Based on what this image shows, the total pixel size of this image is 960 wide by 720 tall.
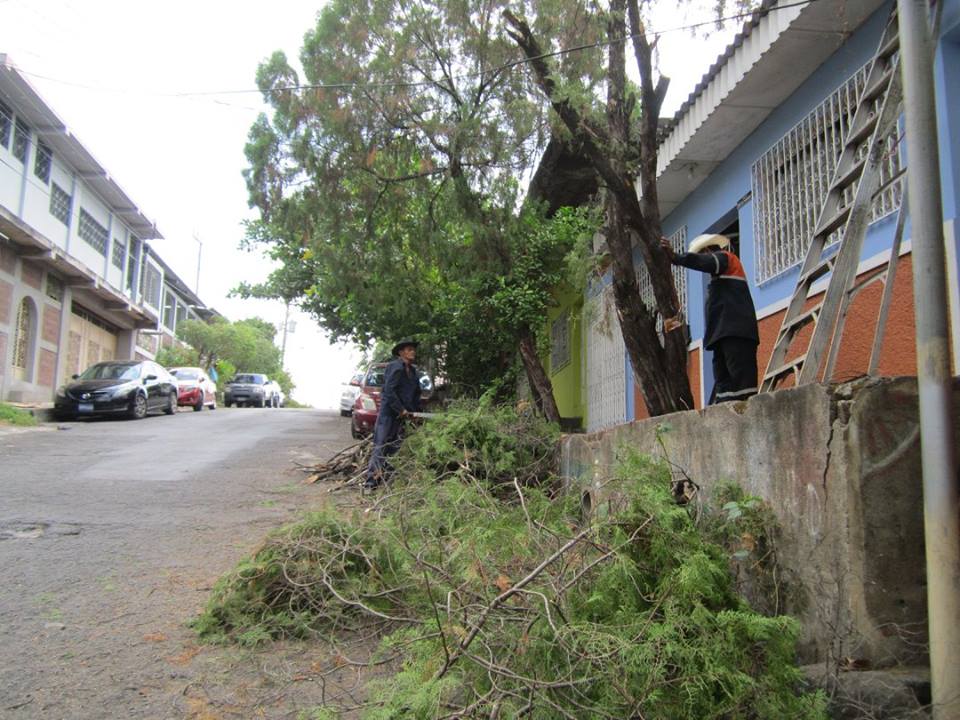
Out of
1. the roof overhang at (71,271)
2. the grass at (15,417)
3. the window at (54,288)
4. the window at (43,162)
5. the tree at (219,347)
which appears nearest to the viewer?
the grass at (15,417)

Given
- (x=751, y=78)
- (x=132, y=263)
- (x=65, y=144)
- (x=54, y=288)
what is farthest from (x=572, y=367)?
(x=132, y=263)

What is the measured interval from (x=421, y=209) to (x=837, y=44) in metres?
5.29

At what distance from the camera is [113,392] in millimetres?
16984

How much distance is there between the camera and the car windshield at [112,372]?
17.7 meters

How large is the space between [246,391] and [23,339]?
470 inches

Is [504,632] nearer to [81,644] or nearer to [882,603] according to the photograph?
[882,603]

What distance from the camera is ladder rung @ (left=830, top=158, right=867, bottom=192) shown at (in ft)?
12.6

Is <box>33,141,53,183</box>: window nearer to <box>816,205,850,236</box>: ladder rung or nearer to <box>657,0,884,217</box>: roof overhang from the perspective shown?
<box>657,0,884,217</box>: roof overhang

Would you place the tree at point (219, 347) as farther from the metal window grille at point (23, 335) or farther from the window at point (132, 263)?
the metal window grille at point (23, 335)

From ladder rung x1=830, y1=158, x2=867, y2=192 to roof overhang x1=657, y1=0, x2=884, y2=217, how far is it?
7.21 feet

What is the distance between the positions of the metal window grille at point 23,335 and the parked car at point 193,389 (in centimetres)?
427

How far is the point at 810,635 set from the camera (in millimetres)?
3002

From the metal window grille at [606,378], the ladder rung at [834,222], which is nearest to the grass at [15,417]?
the metal window grille at [606,378]

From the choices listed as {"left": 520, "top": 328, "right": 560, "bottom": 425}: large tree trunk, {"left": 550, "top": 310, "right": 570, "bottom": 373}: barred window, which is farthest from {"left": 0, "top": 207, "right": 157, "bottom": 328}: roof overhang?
{"left": 520, "top": 328, "right": 560, "bottom": 425}: large tree trunk
